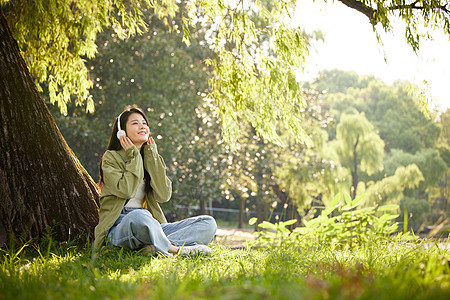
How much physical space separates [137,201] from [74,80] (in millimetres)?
2176

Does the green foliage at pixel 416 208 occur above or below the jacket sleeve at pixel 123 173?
below

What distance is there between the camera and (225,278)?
2152 mm

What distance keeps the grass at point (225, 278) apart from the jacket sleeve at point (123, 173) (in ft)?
1.62

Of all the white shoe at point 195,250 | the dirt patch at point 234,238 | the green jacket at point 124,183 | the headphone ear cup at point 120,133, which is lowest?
the dirt patch at point 234,238

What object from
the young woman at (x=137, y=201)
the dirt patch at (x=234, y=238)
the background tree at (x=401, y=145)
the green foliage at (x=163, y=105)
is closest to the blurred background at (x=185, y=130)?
the green foliage at (x=163, y=105)

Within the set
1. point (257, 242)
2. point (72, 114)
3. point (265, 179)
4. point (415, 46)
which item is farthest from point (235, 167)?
point (415, 46)

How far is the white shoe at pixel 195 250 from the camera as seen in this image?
3.44 metres

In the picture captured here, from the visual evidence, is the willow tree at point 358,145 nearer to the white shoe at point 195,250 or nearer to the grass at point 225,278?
the grass at point 225,278

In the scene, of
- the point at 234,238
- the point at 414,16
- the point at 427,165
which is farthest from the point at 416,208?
the point at 414,16

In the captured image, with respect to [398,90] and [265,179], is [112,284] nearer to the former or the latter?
[265,179]

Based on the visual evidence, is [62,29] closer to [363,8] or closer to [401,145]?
[363,8]

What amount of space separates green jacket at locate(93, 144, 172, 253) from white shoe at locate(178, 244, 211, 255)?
0.55m

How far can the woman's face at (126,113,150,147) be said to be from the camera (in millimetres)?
3903

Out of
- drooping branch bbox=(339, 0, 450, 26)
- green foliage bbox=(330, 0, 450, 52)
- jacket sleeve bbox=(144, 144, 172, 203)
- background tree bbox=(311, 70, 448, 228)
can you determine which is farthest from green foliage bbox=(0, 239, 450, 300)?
background tree bbox=(311, 70, 448, 228)
